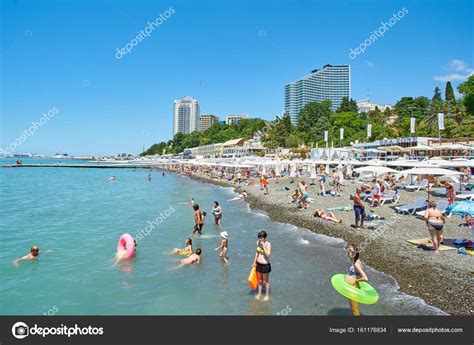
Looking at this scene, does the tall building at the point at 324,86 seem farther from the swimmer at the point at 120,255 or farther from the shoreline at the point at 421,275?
the swimmer at the point at 120,255

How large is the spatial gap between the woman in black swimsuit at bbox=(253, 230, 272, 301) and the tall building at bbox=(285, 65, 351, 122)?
168m

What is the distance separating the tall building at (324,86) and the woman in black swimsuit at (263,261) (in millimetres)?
167506

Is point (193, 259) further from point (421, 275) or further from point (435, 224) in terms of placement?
point (435, 224)

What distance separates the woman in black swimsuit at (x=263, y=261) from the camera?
6625 millimetres

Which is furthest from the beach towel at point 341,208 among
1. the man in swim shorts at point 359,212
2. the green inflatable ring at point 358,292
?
the green inflatable ring at point 358,292

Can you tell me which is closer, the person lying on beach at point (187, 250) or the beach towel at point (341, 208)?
the person lying on beach at point (187, 250)

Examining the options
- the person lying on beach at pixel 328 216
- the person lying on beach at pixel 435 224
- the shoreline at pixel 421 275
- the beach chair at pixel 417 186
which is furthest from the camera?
the beach chair at pixel 417 186

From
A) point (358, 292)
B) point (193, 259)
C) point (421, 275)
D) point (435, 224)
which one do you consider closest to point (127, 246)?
point (193, 259)

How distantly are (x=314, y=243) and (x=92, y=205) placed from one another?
19.3m

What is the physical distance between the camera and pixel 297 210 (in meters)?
17.2

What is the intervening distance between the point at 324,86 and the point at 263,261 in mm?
175746

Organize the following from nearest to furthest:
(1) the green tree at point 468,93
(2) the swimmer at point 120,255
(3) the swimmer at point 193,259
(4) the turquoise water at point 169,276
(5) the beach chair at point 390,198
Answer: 1. (4) the turquoise water at point 169,276
2. (3) the swimmer at point 193,259
3. (2) the swimmer at point 120,255
4. (5) the beach chair at point 390,198
5. (1) the green tree at point 468,93

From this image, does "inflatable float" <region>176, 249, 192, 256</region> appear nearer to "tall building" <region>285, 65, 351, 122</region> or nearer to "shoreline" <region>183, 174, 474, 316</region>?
"shoreline" <region>183, 174, 474, 316</region>

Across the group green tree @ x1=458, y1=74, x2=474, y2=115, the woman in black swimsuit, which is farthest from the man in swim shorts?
green tree @ x1=458, y1=74, x2=474, y2=115
